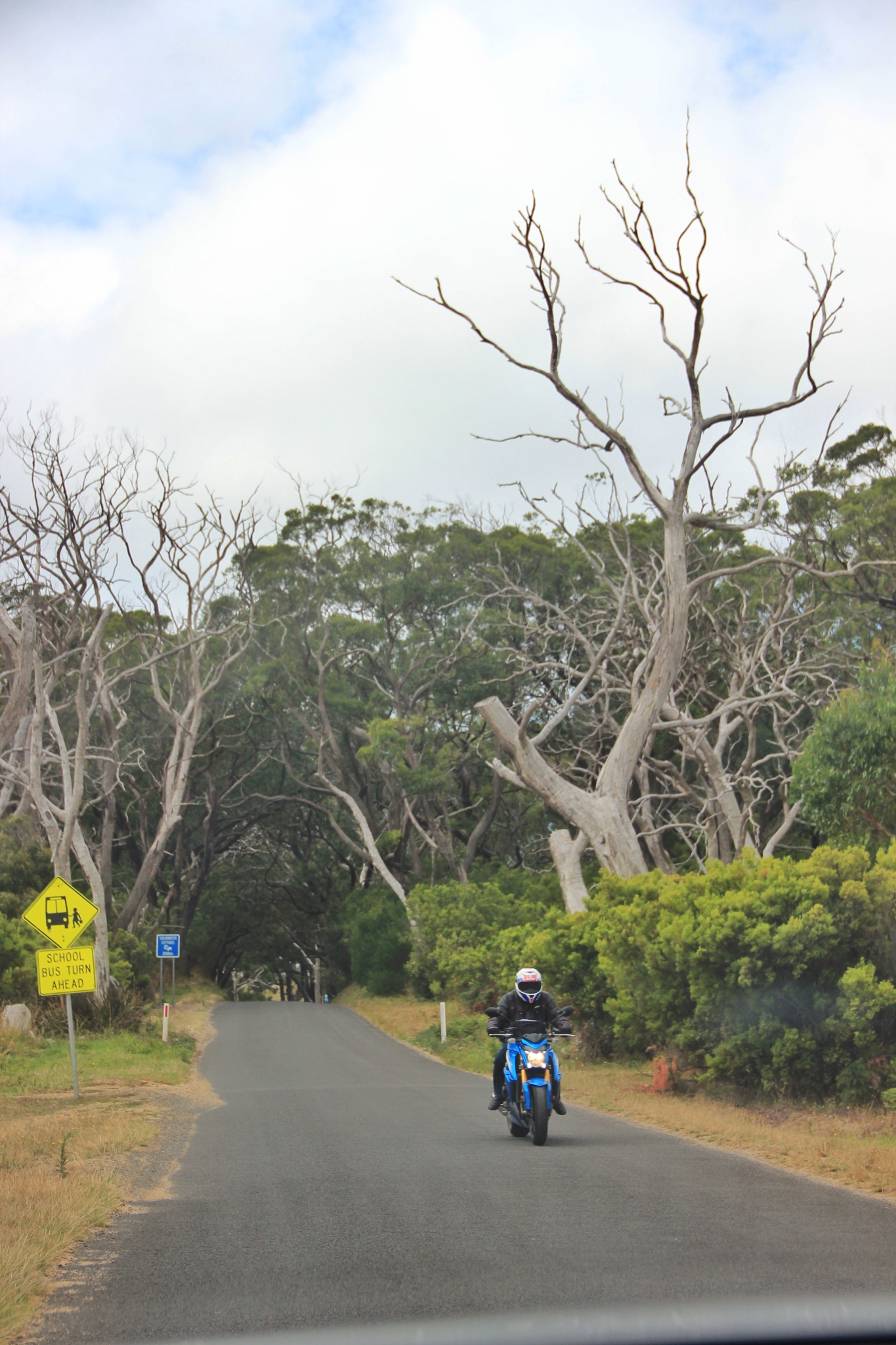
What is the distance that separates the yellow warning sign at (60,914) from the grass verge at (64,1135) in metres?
2.24

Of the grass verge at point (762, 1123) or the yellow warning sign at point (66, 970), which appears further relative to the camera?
the yellow warning sign at point (66, 970)

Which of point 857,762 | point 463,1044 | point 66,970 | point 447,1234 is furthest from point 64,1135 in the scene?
point 463,1044

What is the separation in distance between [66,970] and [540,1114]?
8385mm

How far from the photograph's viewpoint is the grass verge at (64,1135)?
259 inches

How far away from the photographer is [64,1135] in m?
11.6

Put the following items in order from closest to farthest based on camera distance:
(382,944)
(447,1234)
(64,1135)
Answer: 1. (447,1234)
2. (64,1135)
3. (382,944)

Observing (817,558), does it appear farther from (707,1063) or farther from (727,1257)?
(727,1257)

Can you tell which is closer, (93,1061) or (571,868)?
(93,1061)

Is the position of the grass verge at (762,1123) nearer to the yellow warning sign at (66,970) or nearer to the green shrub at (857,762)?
the green shrub at (857,762)

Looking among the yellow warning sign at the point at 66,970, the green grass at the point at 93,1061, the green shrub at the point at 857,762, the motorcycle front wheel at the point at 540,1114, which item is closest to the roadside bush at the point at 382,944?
the green grass at the point at 93,1061

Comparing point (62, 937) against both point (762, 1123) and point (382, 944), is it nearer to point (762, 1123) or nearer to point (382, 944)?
point (762, 1123)

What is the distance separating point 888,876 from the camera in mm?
12625

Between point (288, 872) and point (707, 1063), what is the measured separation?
1598 inches

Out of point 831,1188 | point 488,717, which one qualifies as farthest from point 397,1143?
point 488,717
